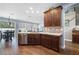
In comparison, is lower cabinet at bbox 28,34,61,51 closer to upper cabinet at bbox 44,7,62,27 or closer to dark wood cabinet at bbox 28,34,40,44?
dark wood cabinet at bbox 28,34,40,44

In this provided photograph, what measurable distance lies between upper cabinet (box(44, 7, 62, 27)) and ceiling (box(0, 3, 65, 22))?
107mm

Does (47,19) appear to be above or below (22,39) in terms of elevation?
above

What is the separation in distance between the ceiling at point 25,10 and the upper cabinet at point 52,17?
11 centimetres

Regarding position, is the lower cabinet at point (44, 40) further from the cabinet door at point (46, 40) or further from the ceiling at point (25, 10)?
the ceiling at point (25, 10)

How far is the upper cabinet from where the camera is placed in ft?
11.0

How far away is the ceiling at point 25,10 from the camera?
333 centimetres

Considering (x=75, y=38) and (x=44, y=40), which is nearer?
(x=75, y=38)

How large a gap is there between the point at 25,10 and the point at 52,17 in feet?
2.16

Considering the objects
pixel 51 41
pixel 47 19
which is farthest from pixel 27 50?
pixel 47 19

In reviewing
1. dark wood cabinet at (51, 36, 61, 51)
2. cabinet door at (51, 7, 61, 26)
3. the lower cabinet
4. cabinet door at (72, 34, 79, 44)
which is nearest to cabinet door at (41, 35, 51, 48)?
the lower cabinet

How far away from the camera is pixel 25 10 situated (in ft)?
11.1

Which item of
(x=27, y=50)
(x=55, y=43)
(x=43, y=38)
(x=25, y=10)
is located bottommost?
(x=27, y=50)

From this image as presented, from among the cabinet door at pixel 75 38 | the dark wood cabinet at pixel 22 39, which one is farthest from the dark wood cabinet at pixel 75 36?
the dark wood cabinet at pixel 22 39

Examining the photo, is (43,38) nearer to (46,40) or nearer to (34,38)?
(46,40)
